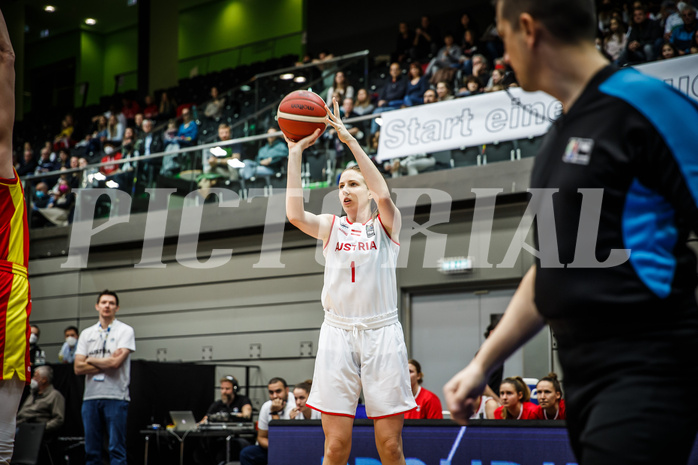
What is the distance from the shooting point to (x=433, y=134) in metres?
10.9

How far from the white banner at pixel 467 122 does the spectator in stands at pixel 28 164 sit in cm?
1059

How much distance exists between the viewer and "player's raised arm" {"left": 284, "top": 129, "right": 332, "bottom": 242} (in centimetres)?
438

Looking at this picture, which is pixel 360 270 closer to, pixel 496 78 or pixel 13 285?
pixel 13 285

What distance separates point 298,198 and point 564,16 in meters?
2.77

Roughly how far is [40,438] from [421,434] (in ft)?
20.2

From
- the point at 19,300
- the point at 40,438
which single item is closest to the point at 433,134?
the point at 40,438

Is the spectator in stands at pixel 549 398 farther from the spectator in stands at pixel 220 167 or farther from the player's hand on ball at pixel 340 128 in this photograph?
the spectator in stands at pixel 220 167

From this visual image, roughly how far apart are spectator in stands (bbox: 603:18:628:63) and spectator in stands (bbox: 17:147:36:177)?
13.4m

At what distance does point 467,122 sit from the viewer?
35.0ft

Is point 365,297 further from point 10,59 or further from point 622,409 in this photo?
point 622,409

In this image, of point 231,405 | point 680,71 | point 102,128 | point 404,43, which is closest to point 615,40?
point 680,71

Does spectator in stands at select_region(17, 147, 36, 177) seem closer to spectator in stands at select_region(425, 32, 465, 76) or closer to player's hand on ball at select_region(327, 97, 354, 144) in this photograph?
spectator in stands at select_region(425, 32, 465, 76)

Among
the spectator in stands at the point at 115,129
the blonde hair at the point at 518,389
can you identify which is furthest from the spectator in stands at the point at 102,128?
the blonde hair at the point at 518,389

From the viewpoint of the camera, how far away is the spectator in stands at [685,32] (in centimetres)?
1015
